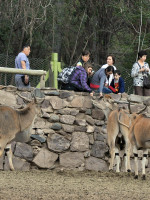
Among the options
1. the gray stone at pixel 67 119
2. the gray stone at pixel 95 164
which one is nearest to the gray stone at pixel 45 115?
the gray stone at pixel 67 119

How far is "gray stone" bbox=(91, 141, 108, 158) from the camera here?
1232 centimetres

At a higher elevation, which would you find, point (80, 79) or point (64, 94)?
point (80, 79)

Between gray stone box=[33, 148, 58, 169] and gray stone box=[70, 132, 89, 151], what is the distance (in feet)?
1.44

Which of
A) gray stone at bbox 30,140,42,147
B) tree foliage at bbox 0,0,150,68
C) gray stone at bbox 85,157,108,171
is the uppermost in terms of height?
tree foliage at bbox 0,0,150,68

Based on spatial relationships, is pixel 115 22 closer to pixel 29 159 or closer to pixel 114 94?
pixel 114 94

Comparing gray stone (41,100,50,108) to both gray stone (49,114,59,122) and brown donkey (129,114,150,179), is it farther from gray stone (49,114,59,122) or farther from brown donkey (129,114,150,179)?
brown donkey (129,114,150,179)

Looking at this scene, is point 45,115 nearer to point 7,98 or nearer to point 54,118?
→ point 54,118

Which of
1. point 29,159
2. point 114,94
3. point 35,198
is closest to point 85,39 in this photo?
point 114,94

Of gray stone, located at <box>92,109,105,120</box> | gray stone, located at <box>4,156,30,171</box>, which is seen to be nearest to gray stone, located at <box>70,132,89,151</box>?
gray stone, located at <box>92,109,105,120</box>

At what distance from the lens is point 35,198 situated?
7965mm

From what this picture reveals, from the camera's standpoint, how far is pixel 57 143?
39.5 feet

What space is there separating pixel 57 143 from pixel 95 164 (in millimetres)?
902

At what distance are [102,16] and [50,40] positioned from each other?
2136 millimetres

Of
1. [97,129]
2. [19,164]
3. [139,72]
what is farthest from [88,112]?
[19,164]
